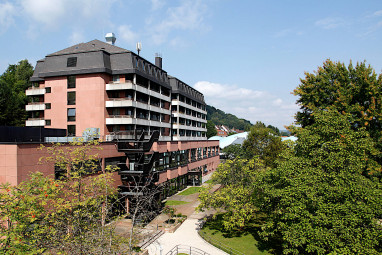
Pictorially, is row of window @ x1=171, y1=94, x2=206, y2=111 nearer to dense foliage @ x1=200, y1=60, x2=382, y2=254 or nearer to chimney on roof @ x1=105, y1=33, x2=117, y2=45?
chimney on roof @ x1=105, y1=33, x2=117, y2=45

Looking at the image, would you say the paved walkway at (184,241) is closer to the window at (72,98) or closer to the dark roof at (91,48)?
the window at (72,98)

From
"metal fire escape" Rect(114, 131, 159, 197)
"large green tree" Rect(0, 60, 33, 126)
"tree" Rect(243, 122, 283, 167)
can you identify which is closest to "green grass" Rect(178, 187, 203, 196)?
"metal fire escape" Rect(114, 131, 159, 197)

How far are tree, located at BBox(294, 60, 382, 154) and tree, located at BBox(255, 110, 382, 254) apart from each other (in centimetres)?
766

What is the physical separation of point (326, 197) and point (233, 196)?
35.1 ft

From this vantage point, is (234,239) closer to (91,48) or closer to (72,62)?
(72,62)

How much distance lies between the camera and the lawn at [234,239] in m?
24.0

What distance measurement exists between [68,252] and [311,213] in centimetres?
1624

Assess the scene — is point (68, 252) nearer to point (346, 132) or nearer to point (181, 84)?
point (346, 132)

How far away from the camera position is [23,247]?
10820mm

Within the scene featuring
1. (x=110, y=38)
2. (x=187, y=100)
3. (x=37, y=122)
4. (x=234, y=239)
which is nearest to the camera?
(x=234, y=239)

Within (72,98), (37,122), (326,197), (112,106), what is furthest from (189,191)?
(326,197)

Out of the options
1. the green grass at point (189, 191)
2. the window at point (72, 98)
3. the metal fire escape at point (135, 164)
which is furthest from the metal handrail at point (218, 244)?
the window at point (72, 98)

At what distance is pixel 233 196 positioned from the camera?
2731 centimetres

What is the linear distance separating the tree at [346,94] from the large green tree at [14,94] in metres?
52.0
